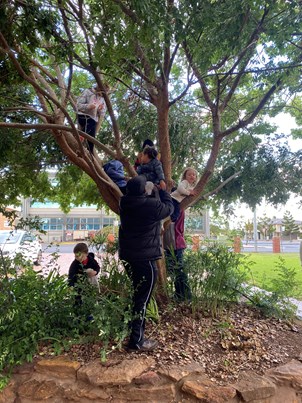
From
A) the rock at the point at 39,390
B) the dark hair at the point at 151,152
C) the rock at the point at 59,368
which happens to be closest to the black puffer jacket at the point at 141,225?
the dark hair at the point at 151,152

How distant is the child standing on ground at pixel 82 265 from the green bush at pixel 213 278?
3.72ft

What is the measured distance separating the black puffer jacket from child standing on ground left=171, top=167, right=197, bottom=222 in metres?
0.96

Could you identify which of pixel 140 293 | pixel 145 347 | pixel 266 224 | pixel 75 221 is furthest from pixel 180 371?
pixel 75 221

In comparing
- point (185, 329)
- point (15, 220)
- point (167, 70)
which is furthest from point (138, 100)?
point (185, 329)

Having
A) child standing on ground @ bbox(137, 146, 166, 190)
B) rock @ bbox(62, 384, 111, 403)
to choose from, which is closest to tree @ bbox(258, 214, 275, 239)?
child standing on ground @ bbox(137, 146, 166, 190)

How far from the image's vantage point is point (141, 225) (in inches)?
121

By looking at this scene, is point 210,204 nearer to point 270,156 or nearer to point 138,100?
point 270,156

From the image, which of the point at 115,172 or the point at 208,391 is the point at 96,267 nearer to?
the point at 115,172

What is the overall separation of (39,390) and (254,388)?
6.11ft

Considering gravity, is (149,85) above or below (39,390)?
above

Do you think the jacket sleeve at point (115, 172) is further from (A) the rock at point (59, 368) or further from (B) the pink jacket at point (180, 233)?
(A) the rock at point (59, 368)

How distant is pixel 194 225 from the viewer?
5.59m

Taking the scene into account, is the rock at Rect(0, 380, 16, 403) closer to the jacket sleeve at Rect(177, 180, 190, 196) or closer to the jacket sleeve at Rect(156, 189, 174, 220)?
the jacket sleeve at Rect(156, 189, 174, 220)

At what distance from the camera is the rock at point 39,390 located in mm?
2795
